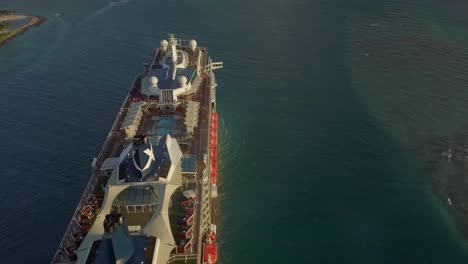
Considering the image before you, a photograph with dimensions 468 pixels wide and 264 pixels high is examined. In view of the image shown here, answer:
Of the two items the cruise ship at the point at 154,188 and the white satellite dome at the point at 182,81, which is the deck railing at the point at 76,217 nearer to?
the cruise ship at the point at 154,188

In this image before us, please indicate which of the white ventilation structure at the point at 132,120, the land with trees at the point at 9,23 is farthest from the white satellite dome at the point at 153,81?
the land with trees at the point at 9,23

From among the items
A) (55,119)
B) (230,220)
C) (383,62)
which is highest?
(383,62)

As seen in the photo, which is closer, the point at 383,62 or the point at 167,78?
the point at 167,78

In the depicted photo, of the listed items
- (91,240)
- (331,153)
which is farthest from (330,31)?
(91,240)

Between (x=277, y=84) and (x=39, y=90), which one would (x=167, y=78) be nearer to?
(x=277, y=84)

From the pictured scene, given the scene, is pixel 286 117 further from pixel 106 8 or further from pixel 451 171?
pixel 106 8

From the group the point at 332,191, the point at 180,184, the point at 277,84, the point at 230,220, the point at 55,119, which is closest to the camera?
the point at 180,184

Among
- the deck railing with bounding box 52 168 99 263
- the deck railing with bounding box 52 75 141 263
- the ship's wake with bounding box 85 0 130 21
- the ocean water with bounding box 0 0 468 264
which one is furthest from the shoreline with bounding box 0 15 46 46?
the deck railing with bounding box 52 168 99 263
